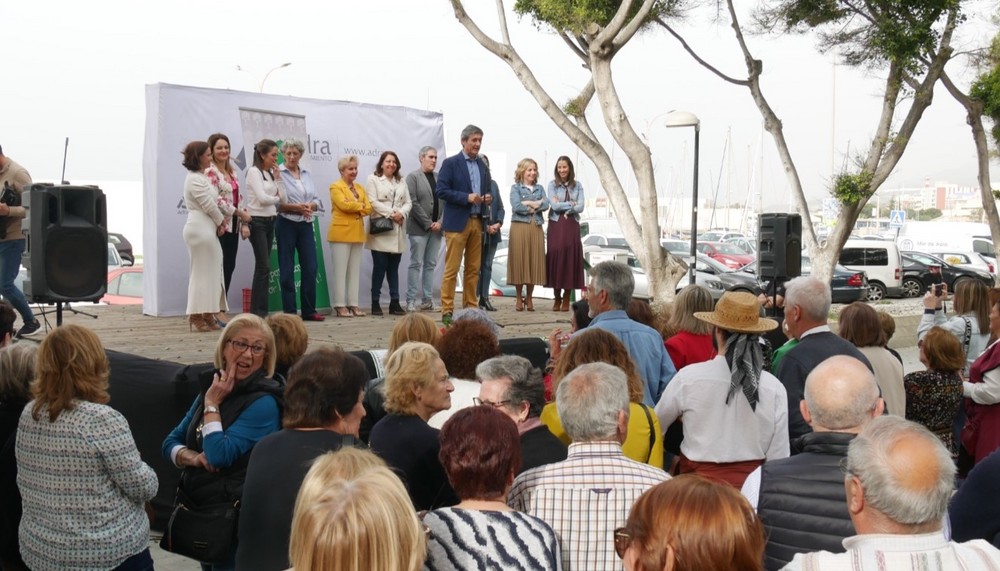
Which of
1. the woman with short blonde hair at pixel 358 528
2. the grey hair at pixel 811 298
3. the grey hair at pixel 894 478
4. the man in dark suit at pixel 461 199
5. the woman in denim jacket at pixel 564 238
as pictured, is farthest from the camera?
the woman in denim jacket at pixel 564 238

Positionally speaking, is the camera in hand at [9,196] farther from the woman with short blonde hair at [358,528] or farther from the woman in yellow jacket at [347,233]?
the woman with short blonde hair at [358,528]

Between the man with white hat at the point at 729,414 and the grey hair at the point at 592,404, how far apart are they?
0.89 metres

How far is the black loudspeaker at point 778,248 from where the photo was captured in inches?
375

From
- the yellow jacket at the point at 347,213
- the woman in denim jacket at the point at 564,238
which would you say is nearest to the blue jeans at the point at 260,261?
the yellow jacket at the point at 347,213

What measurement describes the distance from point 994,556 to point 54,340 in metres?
3.23

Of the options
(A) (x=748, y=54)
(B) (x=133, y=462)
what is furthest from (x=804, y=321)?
(A) (x=748, y=54)

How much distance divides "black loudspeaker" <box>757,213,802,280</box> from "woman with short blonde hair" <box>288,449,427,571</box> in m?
7.62

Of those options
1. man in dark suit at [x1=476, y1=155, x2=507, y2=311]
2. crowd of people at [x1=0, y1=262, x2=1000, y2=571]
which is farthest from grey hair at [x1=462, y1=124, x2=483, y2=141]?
crowd of people at [x1=0, y1=262, x2=1000, y2=571]

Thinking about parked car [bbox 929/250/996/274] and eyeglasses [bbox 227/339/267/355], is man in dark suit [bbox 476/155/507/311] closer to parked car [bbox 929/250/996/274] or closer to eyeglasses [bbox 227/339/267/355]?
eyeglasses [bbox 227/339/267/355]

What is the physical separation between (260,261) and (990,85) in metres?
17.2

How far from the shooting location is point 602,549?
3.17 m

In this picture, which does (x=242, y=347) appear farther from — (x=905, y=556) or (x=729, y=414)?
(x=905, y=556)

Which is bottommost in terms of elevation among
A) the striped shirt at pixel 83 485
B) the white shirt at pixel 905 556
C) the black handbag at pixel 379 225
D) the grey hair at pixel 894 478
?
the striped shirt at pixel 83 485

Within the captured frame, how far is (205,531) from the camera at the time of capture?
412 cm
